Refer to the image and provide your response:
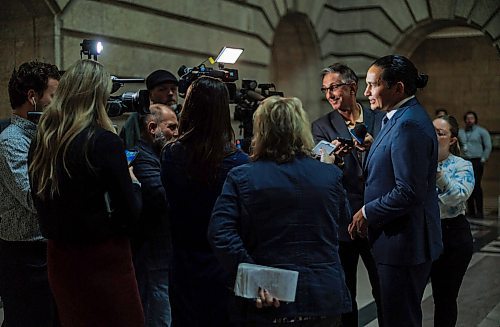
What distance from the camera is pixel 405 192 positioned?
343 cm

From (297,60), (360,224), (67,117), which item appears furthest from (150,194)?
(297,60)

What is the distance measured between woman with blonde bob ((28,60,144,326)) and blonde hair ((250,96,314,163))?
1.77ft

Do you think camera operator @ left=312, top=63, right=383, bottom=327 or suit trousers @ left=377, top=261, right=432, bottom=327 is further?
camera operator @ left=312, top=63, right=383, bottom=327

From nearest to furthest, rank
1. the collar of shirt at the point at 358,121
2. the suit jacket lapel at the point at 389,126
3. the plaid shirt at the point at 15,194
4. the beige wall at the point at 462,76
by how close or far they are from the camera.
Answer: the plaid shirt at the point at 15,194, the suit jacket lapel at the point at 389,126, the collar of shirt at the point at 358,121, the beige wall at the point at 462,76

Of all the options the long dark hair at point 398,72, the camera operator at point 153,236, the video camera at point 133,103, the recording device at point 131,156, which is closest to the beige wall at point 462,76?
the long dark hair at point 398,72

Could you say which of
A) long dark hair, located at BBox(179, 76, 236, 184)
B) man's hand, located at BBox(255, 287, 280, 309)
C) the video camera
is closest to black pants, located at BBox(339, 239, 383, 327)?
the video camera

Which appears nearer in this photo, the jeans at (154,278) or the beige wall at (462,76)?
the jeans at (154,278)

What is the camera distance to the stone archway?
40.2 ft

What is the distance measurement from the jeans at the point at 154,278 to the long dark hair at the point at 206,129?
2.82 feet

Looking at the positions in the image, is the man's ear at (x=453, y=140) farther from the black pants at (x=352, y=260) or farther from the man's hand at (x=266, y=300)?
the man's hand at (x=266, y=300)

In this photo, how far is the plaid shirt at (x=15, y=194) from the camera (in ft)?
10.7

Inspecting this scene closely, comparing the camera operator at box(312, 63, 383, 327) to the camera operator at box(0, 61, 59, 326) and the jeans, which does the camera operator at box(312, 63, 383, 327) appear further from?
the camera operator at box(0, 61, 59, 326)

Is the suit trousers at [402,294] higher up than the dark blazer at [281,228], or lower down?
lower down

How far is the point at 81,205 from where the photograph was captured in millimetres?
2730
